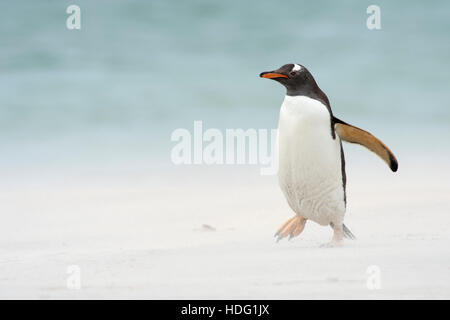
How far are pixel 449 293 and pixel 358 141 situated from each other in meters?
1.87

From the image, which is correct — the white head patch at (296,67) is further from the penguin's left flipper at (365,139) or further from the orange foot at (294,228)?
the orange foot at (294,228)

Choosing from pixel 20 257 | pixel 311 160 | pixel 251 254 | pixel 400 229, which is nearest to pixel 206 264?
pixel 251 254

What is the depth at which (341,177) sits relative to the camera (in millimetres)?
4961

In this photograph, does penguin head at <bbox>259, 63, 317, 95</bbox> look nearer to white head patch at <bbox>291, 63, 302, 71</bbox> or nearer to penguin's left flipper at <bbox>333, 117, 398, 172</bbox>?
white head patch at <bbox>291, 63, 302, 71</bbox>

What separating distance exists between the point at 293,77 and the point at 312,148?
23.5 inches

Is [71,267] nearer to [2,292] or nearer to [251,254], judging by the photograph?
[2,292]

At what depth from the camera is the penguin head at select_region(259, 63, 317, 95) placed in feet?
15.5

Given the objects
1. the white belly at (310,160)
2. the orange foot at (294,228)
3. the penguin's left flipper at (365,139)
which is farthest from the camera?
the orange foot at (294,228)

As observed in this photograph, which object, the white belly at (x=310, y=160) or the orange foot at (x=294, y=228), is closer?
the white belly at (x=310, y=160)

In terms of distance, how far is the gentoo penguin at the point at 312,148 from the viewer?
4.71 metres

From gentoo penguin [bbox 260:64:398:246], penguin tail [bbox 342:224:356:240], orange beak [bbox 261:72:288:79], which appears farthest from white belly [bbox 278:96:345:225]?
penguin tail [bbox 342:224:356:240]

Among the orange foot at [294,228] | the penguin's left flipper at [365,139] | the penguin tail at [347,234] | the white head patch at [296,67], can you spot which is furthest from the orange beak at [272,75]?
the penguin tail at [347,234]

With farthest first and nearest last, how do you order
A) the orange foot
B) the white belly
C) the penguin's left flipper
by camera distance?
1. the orange foot
2. the penguin's left flipper
3. the white belly

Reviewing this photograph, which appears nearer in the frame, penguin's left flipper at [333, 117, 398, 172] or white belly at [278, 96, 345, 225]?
white belly at [278, 96, 345, 225]
